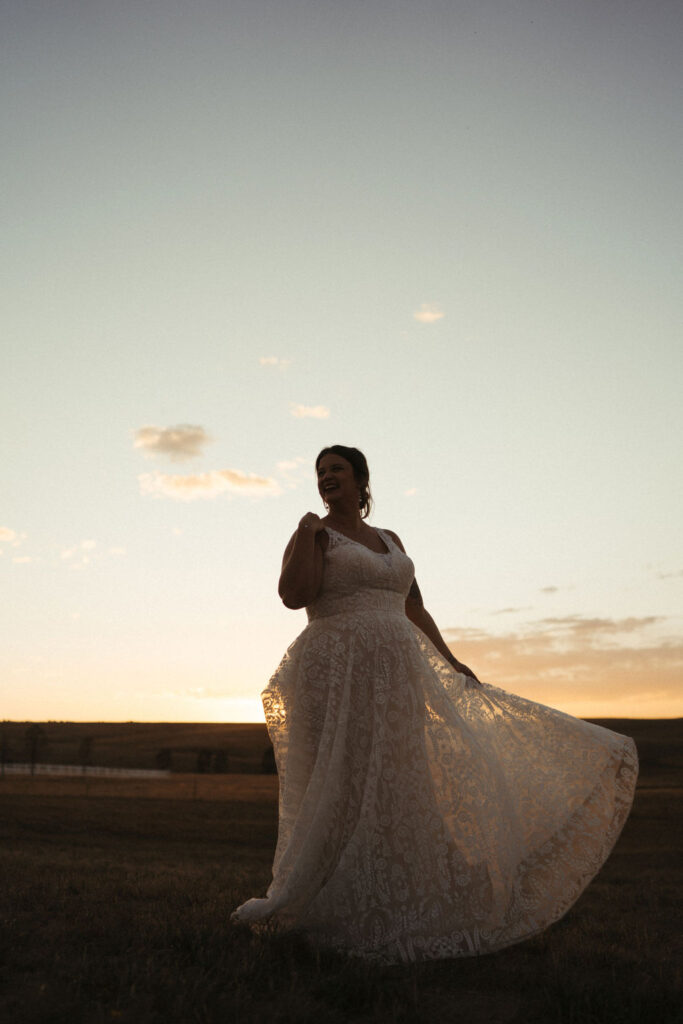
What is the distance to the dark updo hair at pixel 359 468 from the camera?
6418 mm

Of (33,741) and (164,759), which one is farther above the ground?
(33,741)

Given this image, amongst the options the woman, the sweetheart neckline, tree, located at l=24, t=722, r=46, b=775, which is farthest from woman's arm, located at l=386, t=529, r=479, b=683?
tree, located at l=24, t=722, r=46, b=775

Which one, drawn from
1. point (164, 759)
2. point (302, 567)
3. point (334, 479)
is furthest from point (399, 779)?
point (164, 759)

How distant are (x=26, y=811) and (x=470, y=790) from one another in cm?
3029

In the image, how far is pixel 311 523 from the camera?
5.83 meters

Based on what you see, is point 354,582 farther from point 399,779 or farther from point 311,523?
point 399,779

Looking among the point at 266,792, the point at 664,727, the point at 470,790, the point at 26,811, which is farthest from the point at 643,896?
the point at 664,727

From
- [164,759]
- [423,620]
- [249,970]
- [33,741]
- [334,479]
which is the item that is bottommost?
[164,759]

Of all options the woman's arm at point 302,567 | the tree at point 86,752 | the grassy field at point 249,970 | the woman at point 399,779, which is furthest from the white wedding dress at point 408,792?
the tree at point 86,752

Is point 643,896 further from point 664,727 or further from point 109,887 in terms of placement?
point 664,727

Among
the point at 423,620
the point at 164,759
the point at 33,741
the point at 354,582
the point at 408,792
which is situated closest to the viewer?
the point at 408,792

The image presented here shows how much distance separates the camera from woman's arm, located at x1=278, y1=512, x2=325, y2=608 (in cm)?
575

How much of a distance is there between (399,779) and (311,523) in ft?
6.27

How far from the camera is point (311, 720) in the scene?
5770mm
